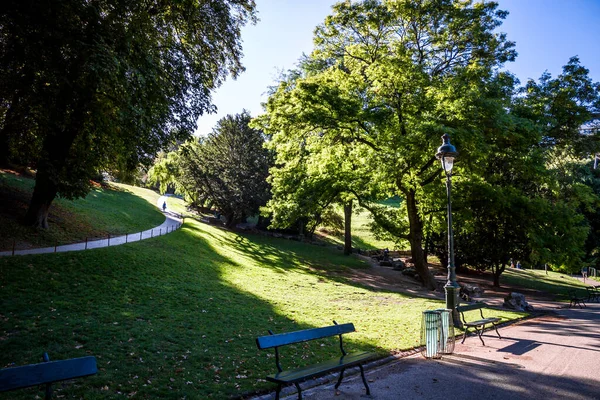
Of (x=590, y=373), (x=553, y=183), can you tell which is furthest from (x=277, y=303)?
(x=553, y=183)

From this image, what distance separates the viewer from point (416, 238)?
20.1 metres

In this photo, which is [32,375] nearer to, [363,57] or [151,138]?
[151,138]

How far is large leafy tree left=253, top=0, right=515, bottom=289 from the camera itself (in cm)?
1608

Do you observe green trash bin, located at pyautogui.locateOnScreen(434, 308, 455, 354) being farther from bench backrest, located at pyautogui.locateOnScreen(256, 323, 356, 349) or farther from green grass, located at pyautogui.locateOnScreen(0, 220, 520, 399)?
bench backrest, located at pyautogui.locateOnScreen(256, 323, 356, 349)

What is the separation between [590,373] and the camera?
23.1 ft

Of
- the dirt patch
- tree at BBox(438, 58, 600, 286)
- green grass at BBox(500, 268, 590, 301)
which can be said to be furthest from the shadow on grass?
green grass at BBox(500, 268, 590, 301)

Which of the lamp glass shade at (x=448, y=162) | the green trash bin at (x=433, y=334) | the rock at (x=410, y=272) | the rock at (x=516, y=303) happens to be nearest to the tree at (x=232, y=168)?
the rock at (x=410, y=272)

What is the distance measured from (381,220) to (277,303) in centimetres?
1024

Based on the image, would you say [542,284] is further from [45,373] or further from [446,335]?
[45,373]

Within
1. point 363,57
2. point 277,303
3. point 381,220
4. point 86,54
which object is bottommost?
point 277,303

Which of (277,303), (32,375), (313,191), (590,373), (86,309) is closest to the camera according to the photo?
(32,375)

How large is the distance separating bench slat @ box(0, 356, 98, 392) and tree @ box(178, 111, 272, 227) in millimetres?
28961

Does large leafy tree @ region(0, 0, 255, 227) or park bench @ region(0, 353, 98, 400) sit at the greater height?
large leafy tree @ region(0, 0, 255, 227)

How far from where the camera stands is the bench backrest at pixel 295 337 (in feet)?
16.4
